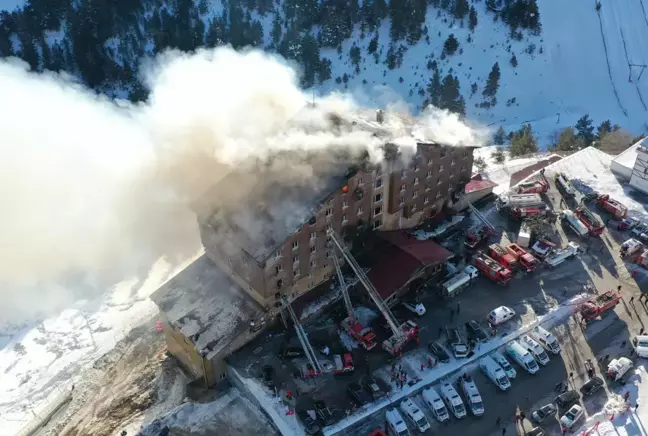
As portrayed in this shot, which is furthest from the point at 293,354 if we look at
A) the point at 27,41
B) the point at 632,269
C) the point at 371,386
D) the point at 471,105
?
the point at 27,41

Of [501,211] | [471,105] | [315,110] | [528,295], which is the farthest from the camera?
[471,105]

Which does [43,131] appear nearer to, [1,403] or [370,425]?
[1,403]

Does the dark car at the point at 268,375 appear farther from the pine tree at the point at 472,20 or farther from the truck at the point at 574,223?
the pine tree at the point at 472,20

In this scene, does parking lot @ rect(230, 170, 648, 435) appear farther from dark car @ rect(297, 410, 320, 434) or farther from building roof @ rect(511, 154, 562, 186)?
building roof @ rect(511, 154, 562, 186)

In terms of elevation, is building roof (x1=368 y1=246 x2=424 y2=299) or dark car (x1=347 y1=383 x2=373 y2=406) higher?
building roof (x1=368 y1=246 x2=424 y2=299)

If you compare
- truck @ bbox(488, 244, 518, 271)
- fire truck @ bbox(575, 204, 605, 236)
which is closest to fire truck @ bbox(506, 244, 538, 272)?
truck @ bbox(488, 244, 518, 271)

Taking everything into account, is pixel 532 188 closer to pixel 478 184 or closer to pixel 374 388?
pixel 478 184
